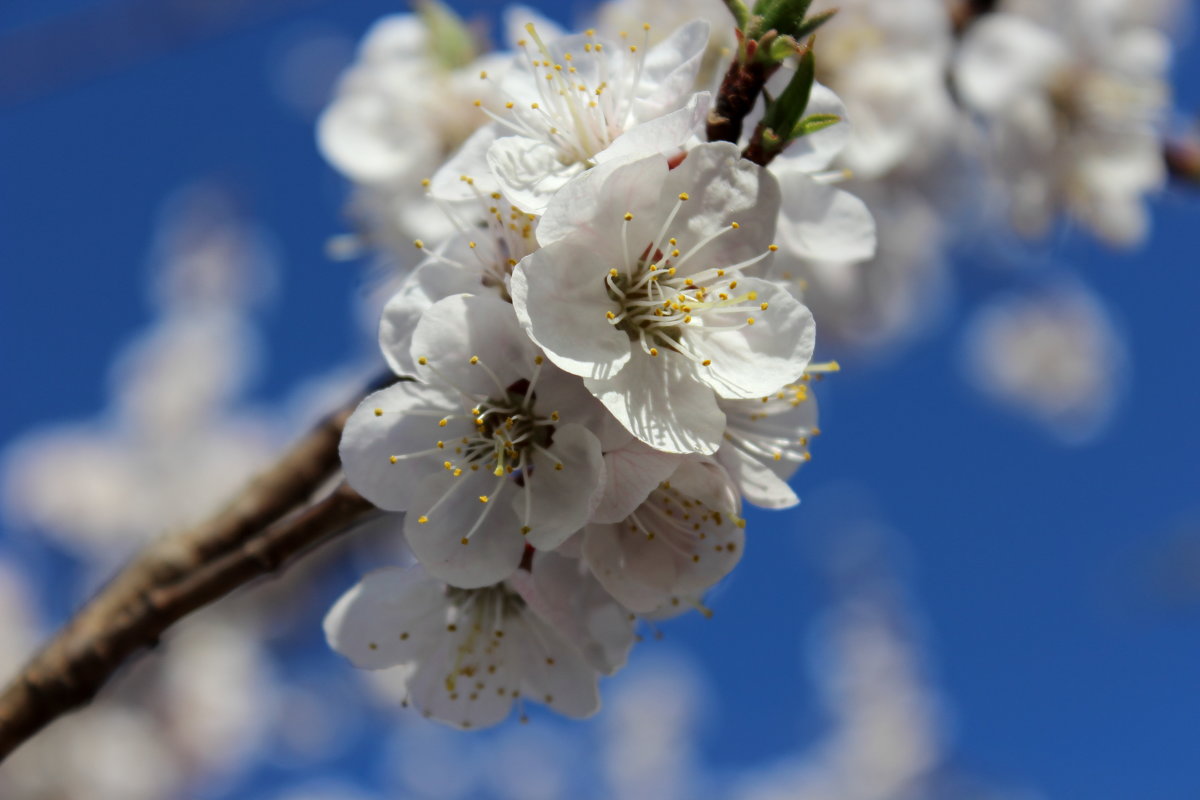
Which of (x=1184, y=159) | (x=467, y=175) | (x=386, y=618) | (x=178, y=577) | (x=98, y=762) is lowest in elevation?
(x=98, y=762)

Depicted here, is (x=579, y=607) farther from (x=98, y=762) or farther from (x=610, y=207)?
(x=98, y=762)

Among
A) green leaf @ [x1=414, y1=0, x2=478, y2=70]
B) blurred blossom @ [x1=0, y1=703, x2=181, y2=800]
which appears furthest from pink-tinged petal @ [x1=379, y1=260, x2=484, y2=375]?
blurred blossom @ [x1=0, y1=703, x2=181, y2=800]

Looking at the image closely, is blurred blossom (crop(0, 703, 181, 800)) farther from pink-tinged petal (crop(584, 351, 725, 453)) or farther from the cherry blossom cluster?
pink-tinged petal (crop(584, 351, 725, 453))

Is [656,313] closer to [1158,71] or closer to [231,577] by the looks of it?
[231,577]

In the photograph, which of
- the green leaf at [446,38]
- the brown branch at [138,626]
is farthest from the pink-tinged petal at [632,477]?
the green leaf at [446,38]

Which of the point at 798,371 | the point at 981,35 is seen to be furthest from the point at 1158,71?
the point at 798,371

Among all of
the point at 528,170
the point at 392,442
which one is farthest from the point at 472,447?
the point at 528,170
